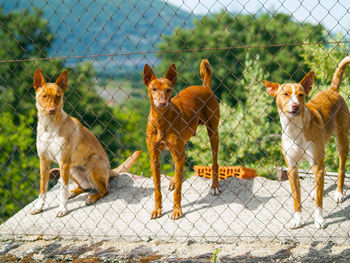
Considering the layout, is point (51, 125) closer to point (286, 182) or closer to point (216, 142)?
point (216, 142)

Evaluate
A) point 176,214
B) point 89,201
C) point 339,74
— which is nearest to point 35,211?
point 89,201

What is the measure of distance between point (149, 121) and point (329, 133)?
193 centimetres

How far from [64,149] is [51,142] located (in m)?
0.17

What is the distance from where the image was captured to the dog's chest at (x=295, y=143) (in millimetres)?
3871

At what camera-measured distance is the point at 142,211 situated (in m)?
4.75

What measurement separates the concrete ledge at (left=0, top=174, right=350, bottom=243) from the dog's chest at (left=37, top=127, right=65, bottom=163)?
2.55 ft

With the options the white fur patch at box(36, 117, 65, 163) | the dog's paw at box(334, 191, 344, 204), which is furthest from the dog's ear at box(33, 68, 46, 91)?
the dog's paw at box(334, 191, 344, 204)

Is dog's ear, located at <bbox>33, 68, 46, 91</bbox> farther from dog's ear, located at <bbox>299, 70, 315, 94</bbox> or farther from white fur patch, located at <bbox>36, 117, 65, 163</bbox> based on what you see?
dog's ear, located at <bbox>299, 70, 315, 94</bbox>

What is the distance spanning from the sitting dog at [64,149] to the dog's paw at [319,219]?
8.78 ft

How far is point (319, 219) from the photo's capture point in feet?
13.0

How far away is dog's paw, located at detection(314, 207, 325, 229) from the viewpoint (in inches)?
155

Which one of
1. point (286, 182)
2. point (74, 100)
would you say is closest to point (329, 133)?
point (286, 182)

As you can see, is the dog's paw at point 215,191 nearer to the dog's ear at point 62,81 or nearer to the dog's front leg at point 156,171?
the dog's front leg at point 156,171

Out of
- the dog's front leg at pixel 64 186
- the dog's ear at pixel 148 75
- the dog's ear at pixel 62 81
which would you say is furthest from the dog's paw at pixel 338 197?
the dog's ear at pixel 62 81
